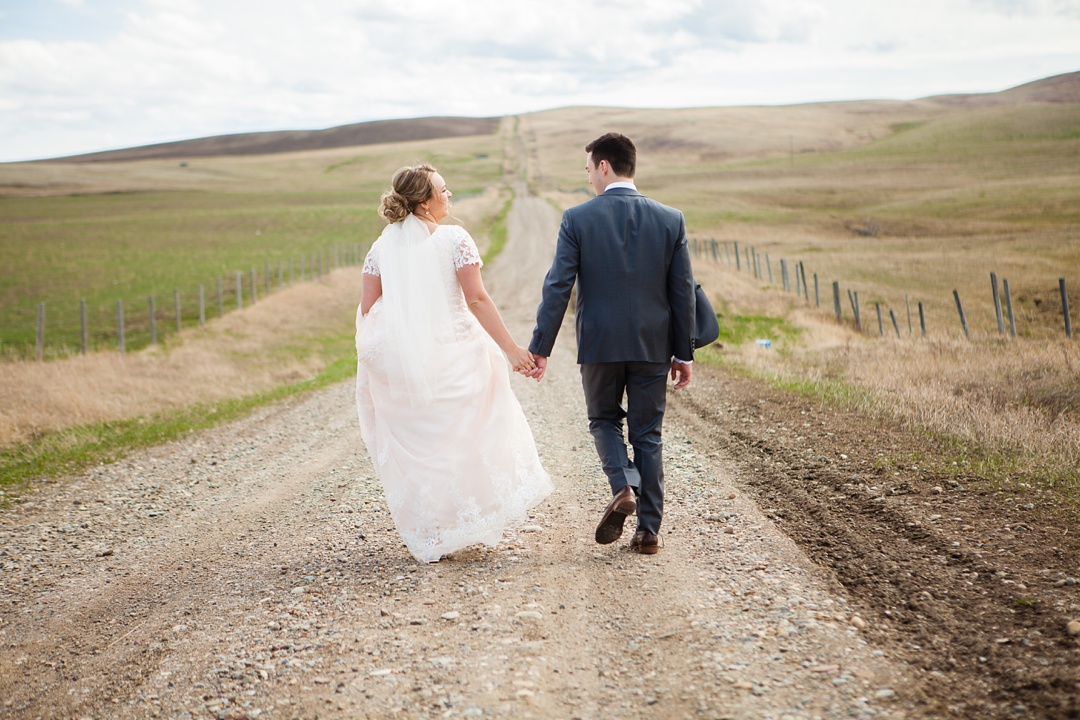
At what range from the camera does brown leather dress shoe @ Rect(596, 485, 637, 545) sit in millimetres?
4816

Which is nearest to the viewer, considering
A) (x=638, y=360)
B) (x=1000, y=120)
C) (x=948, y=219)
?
(x=638, y=360)

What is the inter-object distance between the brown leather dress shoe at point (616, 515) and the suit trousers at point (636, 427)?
0.28 ft

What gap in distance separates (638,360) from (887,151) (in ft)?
293

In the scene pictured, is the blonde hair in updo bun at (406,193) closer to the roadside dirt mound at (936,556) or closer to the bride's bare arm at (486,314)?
the bride's bare arm at (486,314)

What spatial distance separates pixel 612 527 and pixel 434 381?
142 cm

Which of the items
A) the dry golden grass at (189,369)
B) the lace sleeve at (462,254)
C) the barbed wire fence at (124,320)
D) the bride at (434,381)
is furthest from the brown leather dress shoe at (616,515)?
the barbed wire fence at (124,320)

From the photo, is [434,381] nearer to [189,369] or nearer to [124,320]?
[189,369]

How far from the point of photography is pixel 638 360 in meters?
4.87

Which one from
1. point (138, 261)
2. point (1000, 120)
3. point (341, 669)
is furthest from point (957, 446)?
point (1000, 120)

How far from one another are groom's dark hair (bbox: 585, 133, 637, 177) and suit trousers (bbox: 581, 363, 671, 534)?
4.03 feet

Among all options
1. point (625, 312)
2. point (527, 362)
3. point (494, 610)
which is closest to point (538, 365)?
point (527, 362)

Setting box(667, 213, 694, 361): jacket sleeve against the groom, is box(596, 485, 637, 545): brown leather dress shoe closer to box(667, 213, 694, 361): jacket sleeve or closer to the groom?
the groom

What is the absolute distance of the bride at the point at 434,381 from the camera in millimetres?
5000

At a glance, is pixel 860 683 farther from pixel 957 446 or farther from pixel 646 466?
pixel 957 446
